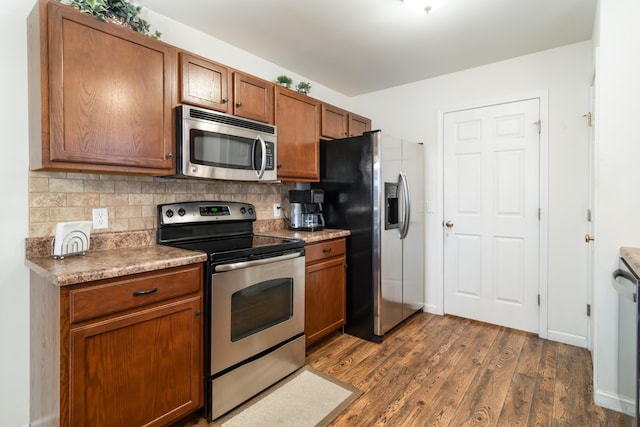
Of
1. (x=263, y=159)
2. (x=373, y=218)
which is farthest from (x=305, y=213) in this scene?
(x=263, y=159)

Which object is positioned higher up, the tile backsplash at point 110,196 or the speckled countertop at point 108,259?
the tile backsplash at point 110,196

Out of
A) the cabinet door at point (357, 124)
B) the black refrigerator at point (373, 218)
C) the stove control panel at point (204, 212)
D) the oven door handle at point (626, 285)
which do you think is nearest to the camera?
the oven door handle at point (626, 285)

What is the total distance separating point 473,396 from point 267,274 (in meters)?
1.48

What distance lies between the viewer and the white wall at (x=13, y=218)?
1614 mm

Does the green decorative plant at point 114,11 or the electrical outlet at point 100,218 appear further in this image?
the electrical outlet at point 100,218

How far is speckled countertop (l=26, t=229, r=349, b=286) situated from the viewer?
1.33 meters

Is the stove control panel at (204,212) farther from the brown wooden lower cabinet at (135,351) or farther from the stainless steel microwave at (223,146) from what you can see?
the brown wooden lower cabinet at (135,351)

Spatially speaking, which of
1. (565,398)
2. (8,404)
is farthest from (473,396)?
(8,404)

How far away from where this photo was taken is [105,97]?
64.8 inches

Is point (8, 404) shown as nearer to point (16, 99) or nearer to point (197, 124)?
point (16, 99)

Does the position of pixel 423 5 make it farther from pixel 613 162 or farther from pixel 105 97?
pixel 105 97

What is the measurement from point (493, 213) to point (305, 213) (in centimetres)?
180

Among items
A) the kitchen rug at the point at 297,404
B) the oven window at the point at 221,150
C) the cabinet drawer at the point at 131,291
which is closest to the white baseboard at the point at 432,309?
the kitchen rug at the point at 297,404

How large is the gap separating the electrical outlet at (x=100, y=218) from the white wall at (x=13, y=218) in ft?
0.98
